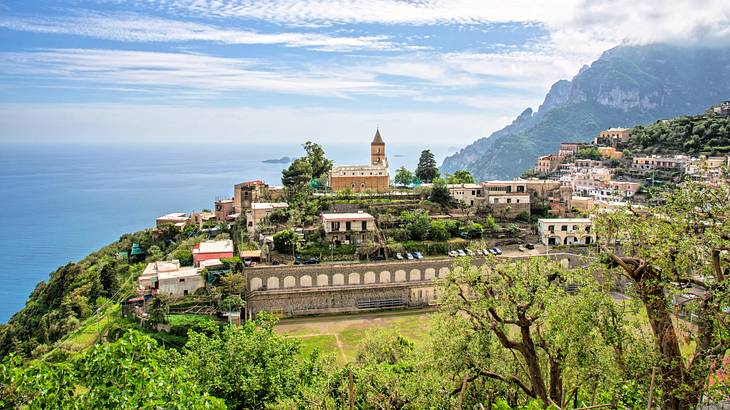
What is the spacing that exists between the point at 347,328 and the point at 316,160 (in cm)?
2242

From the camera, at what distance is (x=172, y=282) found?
26688 millimetres

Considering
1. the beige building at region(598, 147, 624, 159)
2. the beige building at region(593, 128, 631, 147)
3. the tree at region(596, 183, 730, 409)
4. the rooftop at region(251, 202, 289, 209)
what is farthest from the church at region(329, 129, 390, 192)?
the beige building at region(593, 128, 631, 147)

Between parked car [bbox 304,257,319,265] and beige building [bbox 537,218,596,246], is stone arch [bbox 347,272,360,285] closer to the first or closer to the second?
parked car [bbox 304,257,319,265]

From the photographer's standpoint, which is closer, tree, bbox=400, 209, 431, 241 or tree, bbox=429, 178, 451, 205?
tree, bbox=400, 209, 431, 241

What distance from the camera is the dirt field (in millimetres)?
24312

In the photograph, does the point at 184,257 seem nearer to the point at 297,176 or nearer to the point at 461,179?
the point at 297,176

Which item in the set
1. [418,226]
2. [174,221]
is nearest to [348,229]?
[418,226]

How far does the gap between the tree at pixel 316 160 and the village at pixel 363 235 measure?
20 centimetres

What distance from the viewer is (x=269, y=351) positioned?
41.9 ft

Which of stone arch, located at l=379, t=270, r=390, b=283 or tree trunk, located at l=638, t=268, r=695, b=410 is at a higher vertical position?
tree trunk, located at l=638, t=268, r=695, b=410

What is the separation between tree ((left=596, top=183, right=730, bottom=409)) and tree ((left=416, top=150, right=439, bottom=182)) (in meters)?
40.4

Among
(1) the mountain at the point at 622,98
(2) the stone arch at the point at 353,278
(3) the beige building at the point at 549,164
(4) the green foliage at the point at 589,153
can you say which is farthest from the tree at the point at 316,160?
(1) the mountain at the point at 622,98

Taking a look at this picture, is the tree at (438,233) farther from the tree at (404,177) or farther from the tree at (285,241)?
the tree at (404,177)

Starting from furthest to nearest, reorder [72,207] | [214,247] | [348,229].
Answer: [72,207]
[348,229]
[214,247]
